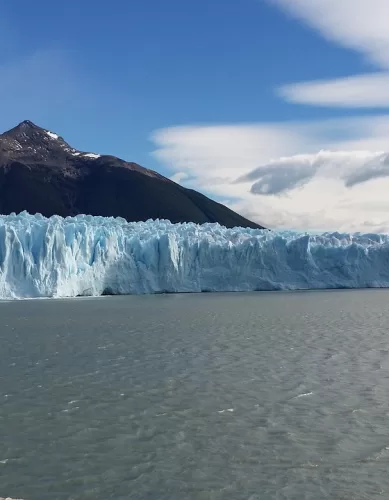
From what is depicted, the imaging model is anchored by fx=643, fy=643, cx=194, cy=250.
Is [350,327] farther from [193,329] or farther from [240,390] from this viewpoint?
[240,390]

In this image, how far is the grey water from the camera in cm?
590

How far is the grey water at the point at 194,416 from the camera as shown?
19.4ft

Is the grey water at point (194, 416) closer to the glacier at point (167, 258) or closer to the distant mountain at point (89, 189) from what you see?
the glacier at point (167, 258)

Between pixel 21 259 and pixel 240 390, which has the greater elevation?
pixel 21 259

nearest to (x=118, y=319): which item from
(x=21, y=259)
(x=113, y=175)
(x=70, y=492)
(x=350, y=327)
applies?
(x=350, y=327)

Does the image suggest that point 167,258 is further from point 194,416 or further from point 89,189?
point 89,189

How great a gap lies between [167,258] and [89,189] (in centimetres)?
6239

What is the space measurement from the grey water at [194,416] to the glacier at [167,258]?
12.7 m

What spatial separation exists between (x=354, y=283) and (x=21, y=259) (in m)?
20.1

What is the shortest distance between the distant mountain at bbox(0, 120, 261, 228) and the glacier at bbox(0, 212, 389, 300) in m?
47.5

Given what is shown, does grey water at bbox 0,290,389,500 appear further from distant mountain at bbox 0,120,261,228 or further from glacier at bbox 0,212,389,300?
distant mountain at bbox 0,120,261,228

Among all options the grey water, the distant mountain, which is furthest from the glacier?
the distant mountain

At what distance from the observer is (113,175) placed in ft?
316

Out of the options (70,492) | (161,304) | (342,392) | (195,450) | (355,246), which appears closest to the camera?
(70,492)
